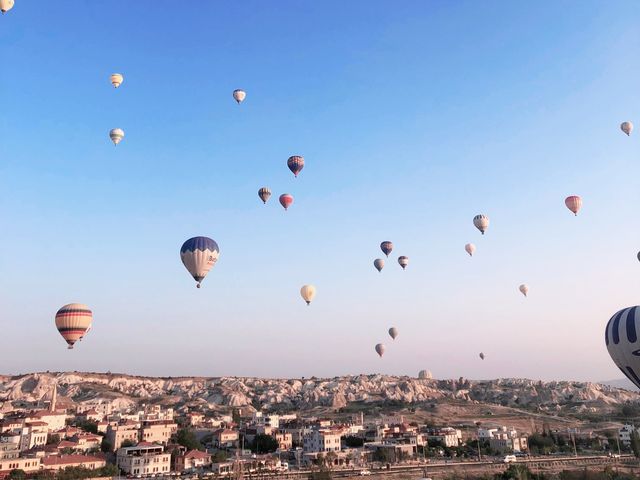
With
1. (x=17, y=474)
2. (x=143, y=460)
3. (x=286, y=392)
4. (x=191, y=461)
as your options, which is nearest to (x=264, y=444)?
(x=191, y=461)

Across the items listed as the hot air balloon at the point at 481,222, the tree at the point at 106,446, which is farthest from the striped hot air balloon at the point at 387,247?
the tree at the point at 106,446

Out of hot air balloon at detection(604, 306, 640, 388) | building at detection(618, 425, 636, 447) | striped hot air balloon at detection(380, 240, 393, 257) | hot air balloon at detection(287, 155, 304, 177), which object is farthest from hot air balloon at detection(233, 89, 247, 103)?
building at detection(618, 425, 636, 447)

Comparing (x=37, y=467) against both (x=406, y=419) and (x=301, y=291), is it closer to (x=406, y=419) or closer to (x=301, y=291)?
(x=301, y=291)

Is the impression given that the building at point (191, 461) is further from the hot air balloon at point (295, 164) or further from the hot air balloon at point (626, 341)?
the hot air balloon at point (626, 341)

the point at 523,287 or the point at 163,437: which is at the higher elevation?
the point at 523,287

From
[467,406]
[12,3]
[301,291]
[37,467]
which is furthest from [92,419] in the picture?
[467,406]

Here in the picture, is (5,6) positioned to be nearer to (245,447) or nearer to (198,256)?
(198,256)

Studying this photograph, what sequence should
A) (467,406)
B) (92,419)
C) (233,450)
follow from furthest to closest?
1. (467,406)
2. (92,419)
3. (233,450)
